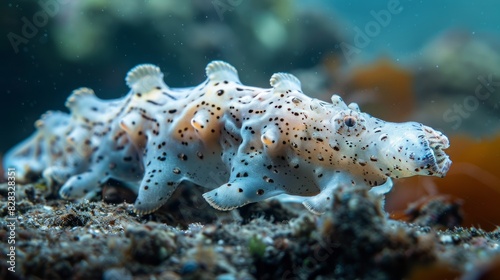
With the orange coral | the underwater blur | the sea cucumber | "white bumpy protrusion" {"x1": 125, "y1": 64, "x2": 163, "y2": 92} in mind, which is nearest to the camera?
the sea cucumber

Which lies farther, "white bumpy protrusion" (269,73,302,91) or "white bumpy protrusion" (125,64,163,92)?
"white bumpy protrusion" (125,64,163,92)

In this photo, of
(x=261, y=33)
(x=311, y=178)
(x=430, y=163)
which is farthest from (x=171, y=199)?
(x=261, y=33)

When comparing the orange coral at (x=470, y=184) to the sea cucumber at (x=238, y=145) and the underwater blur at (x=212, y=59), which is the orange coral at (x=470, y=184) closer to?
the underwater blur at (x=212, y=59)

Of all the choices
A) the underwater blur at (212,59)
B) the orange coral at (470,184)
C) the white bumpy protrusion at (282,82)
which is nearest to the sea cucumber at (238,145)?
the white bumpy protrusion at (282,82)

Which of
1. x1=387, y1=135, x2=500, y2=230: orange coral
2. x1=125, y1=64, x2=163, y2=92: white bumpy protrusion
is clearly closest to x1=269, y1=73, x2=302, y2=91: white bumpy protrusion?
x1=125, y1=64, x2=163, y2=92: white bumpy protrusion

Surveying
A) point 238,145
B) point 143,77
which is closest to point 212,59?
point 143,77

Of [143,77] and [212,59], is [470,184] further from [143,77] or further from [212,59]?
[212,59]

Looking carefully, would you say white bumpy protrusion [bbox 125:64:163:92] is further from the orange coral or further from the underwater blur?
the orange coral

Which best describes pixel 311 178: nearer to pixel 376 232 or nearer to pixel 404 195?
pixel 376 232
